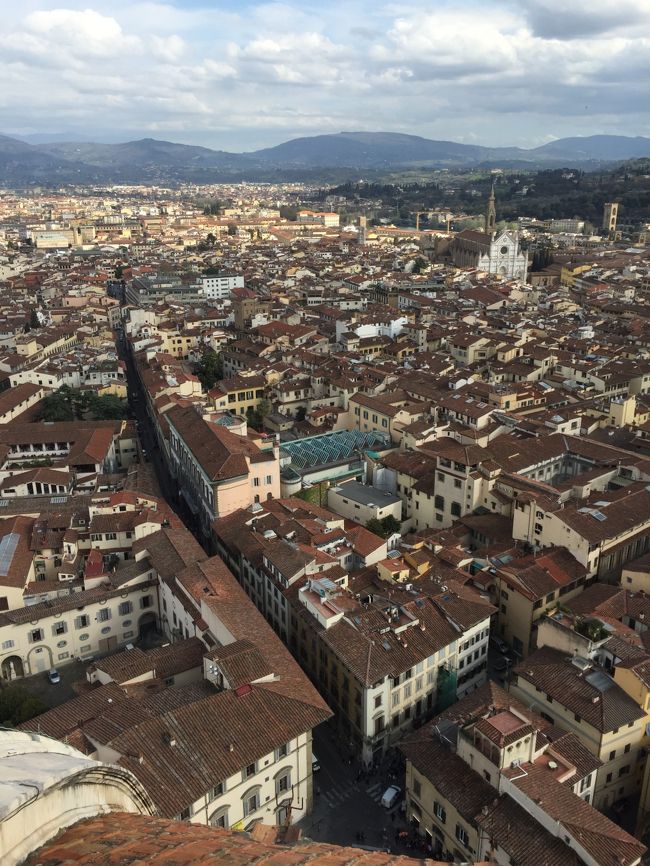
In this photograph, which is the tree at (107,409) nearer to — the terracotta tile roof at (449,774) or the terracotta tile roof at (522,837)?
the terracotta tile roof at (449,774)

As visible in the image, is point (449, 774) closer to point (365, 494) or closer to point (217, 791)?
point (217, 791)

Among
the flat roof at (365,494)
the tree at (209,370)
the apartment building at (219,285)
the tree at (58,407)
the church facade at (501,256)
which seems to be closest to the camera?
the flat roof at (365,494)

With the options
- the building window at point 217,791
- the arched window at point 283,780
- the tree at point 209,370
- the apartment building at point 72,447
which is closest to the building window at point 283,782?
the arched window at point 283,780

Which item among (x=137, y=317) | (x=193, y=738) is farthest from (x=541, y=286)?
(x=193, y=738)

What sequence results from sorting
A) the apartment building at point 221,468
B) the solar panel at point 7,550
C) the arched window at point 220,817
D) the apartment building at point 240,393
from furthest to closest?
the apartment building at point 240,393, the apartment building at point 221,468, the solar panel at point 7,550, the arched window at point 220,817

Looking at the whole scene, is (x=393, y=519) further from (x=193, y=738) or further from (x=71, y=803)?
→ (x=71, y=803)

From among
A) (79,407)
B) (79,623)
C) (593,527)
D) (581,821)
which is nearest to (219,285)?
(79,407)

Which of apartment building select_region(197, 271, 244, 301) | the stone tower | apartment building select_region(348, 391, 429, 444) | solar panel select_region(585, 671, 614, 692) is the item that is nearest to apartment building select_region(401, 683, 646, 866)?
solar panel select_region(585, 671, 614, 692)
